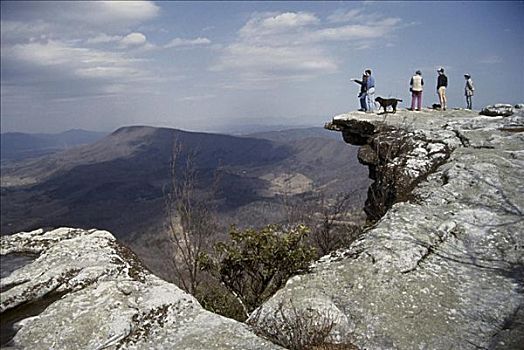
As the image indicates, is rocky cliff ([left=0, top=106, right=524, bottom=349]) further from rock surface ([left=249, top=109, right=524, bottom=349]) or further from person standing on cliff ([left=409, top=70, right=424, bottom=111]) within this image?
person standing on cliff ([left=409, top=70, right=424, bottom=111])

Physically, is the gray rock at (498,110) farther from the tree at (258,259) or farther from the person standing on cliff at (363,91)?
the tree at (258,259)

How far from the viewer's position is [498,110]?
21703mm

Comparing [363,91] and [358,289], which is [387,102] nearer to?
[363,91]

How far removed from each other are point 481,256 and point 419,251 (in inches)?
56.6

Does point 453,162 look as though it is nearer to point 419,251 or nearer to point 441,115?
point 419,251

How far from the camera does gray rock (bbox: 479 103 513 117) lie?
21.2 meters

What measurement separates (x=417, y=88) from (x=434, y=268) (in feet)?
56.5

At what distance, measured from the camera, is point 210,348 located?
733 cm

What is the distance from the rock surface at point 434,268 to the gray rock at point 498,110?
6189 mm

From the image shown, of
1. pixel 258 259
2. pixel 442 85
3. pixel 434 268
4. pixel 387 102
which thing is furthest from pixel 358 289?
pixel 442 85

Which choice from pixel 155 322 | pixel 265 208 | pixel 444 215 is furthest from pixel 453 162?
pixel 265 208

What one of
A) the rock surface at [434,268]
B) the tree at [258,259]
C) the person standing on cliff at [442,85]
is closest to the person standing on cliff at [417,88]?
the person standing on cliff at [442,85]

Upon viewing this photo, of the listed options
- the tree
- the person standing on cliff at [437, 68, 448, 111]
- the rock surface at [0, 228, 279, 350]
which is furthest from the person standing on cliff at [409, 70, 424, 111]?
the rock surface at [0, 228, 279, 350]

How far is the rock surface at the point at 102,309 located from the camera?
782 centimetres
